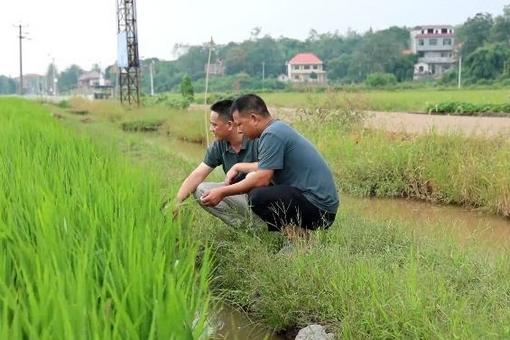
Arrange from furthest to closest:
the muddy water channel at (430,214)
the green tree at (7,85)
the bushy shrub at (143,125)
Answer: the green tree at (7,85) < the bushy shrub at (143,125) < the muddy water channel at (430,214)

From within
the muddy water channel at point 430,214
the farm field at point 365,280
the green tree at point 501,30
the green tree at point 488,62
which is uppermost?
the green tree at point 501,30

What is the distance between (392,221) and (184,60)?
140 ft

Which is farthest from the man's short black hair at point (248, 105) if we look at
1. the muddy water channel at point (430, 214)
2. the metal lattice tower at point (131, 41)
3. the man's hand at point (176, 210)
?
the metal lattice tower at point (131, 41)

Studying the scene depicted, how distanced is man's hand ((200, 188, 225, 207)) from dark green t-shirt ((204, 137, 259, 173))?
395 millimetres

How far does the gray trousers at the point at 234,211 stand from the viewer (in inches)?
136

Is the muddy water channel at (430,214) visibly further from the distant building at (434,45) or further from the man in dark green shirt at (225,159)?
the distant building at (434,45)

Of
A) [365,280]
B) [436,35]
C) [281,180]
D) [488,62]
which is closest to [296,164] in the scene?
[281,180]

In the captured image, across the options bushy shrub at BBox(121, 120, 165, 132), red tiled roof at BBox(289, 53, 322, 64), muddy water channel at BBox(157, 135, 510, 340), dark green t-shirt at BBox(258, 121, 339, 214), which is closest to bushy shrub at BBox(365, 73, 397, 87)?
red tiled roof at BBox(289, 53, 322, 64)

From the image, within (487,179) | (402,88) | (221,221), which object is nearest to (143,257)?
(221,221)

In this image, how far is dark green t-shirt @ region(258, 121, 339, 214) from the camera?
3.20m

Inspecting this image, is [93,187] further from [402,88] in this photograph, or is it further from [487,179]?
[402,88]

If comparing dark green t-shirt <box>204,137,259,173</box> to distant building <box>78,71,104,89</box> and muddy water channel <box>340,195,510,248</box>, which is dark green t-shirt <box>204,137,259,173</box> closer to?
muddy water channel <box>340,195,510,248</box>

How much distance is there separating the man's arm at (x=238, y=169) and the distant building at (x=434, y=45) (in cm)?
5047

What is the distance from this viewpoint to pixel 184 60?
45.2 meters
